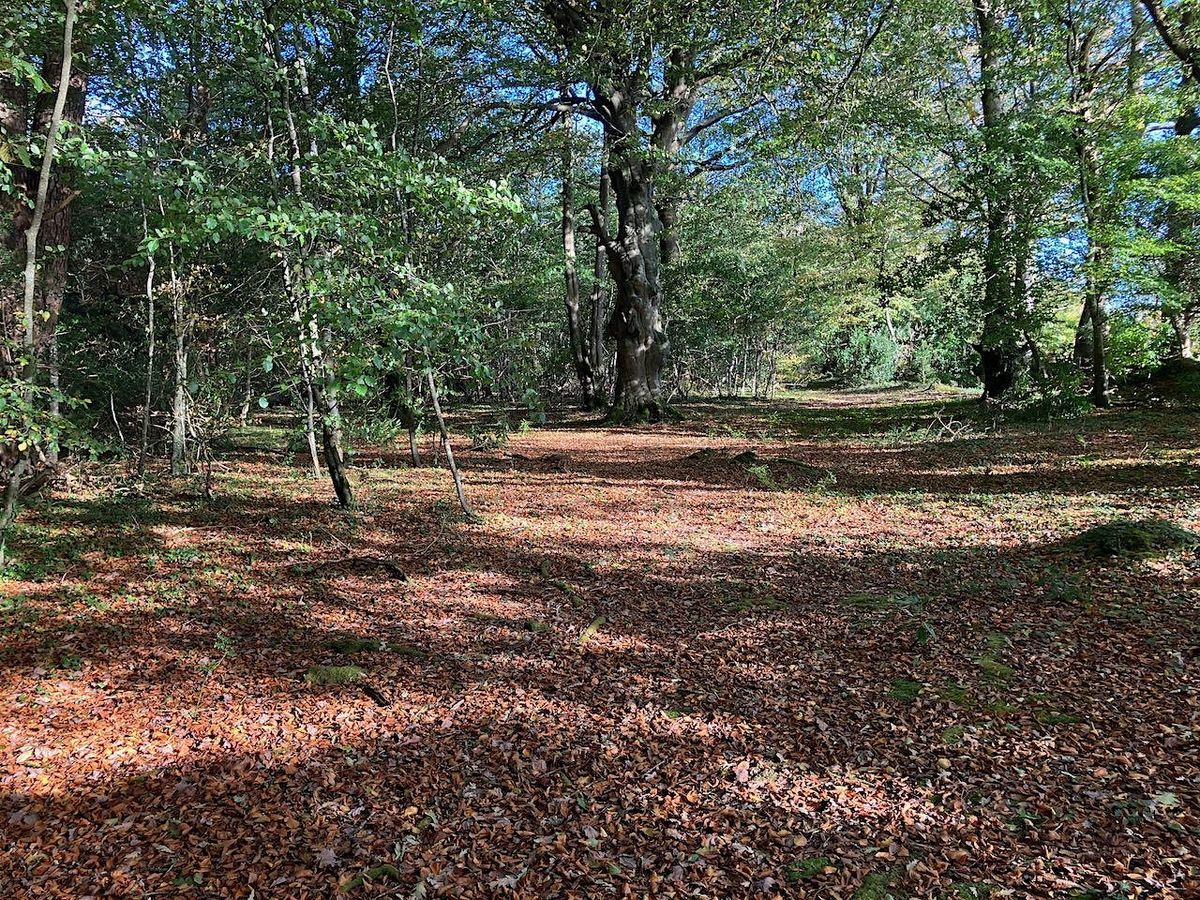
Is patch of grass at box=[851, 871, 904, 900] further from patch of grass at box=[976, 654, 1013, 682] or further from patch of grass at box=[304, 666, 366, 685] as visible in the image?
patch of grass at box=[304, 666, 366, 685]

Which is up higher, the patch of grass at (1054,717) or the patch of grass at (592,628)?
the patch of grass at (592,628)

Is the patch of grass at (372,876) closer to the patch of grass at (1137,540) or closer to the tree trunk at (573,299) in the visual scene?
the patch of grass at (1137,540)

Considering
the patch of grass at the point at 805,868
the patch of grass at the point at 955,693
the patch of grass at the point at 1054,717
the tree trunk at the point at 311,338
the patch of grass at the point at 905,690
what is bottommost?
the patch of grass at the point at 805,868

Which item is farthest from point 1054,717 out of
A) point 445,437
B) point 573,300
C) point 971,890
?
point 573,300

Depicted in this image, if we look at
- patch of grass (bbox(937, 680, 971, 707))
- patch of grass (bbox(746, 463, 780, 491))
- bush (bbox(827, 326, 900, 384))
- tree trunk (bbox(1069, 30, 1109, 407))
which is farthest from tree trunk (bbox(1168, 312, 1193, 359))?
bush (bbox(827, 326, 900, 384))

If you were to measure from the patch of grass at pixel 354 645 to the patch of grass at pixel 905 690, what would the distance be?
319 cm

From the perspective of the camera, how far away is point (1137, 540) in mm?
5480

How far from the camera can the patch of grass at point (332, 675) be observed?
401 centimetres

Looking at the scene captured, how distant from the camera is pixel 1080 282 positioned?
42.8 ft

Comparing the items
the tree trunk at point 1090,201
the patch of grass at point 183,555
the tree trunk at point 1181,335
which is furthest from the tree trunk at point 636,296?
the patch of grass at point 183,555

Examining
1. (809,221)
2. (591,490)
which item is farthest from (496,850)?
(809,221)

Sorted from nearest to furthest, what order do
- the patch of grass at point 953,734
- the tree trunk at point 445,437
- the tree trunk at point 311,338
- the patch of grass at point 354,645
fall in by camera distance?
the patch of grass at point 953,734 < the patch of grass at point 354,645 < the tree trunk at point 311,338 < the tree trunk at point 445,437

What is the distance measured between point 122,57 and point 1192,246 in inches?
690

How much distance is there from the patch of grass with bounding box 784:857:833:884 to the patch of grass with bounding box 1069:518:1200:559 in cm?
432
